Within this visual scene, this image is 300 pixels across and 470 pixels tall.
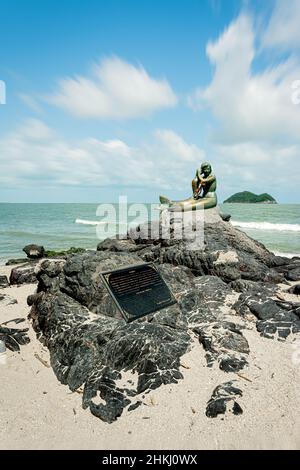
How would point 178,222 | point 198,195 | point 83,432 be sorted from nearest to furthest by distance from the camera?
point 83,432 < point 178,222 < point 198,195

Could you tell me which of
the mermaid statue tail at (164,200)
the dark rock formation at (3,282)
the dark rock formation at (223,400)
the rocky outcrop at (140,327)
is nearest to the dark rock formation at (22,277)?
the dark rock formation at (3,282)

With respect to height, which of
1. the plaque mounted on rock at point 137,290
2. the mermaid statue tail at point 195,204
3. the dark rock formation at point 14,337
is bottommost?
the dark rock formation at point 14,337

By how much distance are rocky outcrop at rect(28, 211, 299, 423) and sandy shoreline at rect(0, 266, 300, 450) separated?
0.46ft

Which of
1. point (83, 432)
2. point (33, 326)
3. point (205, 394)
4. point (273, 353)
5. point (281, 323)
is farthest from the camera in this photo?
point (33, 326)

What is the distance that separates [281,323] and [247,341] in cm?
94

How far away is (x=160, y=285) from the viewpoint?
5914mm

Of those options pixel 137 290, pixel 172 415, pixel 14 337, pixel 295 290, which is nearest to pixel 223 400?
pixel 172 415

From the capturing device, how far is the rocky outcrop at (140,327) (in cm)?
418

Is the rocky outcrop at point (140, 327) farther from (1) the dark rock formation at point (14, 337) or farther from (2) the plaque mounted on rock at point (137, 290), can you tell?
(1) the dark rock formation at point (14, 337)

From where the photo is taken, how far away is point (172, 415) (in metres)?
3.77

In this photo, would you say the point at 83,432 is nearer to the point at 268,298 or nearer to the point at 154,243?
the point at 268,298

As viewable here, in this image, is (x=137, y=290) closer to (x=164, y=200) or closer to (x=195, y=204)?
(x=195, y=204)

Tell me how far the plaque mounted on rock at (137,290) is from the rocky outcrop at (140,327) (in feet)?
0.53

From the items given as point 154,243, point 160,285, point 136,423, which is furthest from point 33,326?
point 154,243
